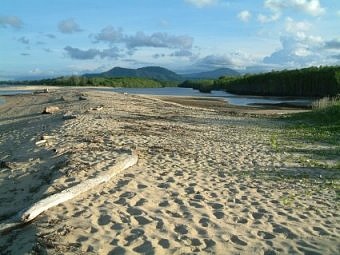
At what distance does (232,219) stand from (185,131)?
13.0 m

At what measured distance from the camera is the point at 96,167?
37.3 feet

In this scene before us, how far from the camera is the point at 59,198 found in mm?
8523

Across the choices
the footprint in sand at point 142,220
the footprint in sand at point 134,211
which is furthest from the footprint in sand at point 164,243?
the footprint in sand at point 134,211

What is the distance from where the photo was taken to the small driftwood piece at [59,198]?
24.6 feet

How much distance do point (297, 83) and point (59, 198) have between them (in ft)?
260

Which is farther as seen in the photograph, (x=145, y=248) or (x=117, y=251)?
(x=145, y=248)

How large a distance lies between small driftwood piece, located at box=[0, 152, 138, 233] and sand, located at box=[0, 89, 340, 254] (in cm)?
12

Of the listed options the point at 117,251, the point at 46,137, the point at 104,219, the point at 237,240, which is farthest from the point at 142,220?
the point at 46,137

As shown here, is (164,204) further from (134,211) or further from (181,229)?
(181,229)

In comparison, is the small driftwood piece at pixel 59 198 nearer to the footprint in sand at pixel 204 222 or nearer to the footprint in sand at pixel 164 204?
the footprint in sand at pixel 164 204

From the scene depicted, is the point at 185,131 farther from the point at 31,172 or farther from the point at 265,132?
the point at 31,172

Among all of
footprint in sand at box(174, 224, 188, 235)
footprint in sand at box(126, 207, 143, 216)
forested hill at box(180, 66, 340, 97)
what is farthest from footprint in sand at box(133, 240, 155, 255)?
forested hill at box(180, 66, 340, 97)

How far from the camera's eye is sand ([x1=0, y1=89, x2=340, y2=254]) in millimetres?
6891

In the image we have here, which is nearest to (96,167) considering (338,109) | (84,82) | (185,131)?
(185,131)
